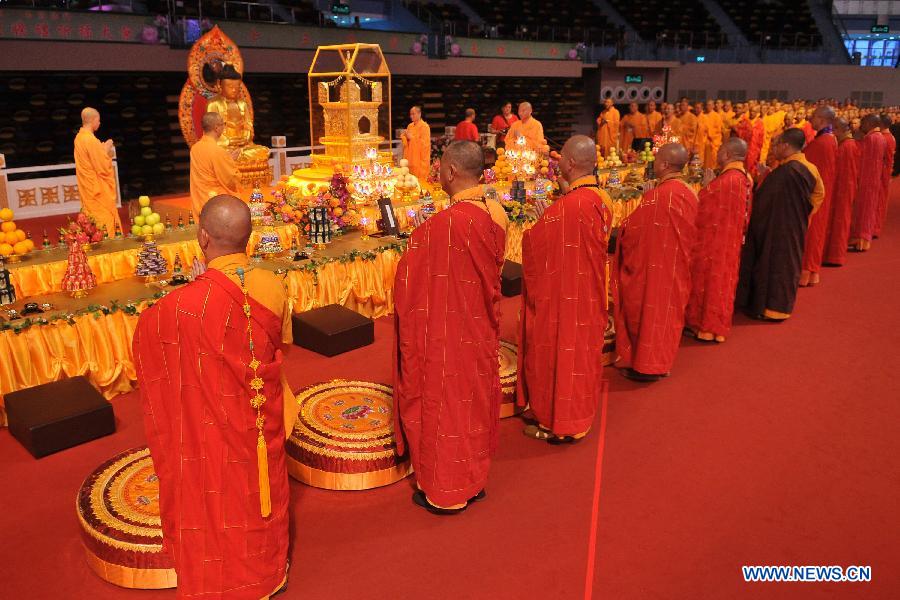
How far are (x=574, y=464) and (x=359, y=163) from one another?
16.2ft

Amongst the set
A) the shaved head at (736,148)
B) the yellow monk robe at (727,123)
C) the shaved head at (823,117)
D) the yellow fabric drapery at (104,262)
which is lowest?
the yellow fabric drapery at (104,262)

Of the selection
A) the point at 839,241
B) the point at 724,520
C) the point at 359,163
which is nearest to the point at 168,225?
the point at 359,163

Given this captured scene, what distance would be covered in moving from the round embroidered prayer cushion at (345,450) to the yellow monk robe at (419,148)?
24.9 feet

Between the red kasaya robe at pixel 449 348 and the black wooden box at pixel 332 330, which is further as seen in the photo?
the black wooden box at pixel 332 330

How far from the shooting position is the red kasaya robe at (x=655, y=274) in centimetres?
433

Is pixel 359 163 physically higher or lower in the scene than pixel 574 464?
higher

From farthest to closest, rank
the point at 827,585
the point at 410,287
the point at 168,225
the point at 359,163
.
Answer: the point at 359,163
the point at 168,225
the point at 410,287
the point at 827,585

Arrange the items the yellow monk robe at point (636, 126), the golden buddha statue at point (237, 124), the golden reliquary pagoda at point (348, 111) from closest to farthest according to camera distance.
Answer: the golden buddha statue at point (237, 124) < the golden reliquary pagoda at point (348, 111) < the yellow monk robe at point (636, 126)

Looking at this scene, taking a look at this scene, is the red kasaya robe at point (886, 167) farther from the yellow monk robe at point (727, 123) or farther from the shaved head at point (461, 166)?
the shaved head at point (461, 166)

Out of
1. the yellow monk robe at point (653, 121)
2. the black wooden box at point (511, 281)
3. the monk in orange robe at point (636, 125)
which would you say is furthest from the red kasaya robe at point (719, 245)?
the yellow monk robe at point (653, 121)

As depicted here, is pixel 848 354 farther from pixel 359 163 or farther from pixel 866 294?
pixel 359 163

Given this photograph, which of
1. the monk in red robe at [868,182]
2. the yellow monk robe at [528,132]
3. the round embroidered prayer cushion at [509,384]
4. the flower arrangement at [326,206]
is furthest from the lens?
the yellow monk robe at [528,132]

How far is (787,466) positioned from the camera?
3555 millimetres

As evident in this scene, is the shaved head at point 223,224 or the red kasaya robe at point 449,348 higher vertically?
the shaved head at point 223,224
